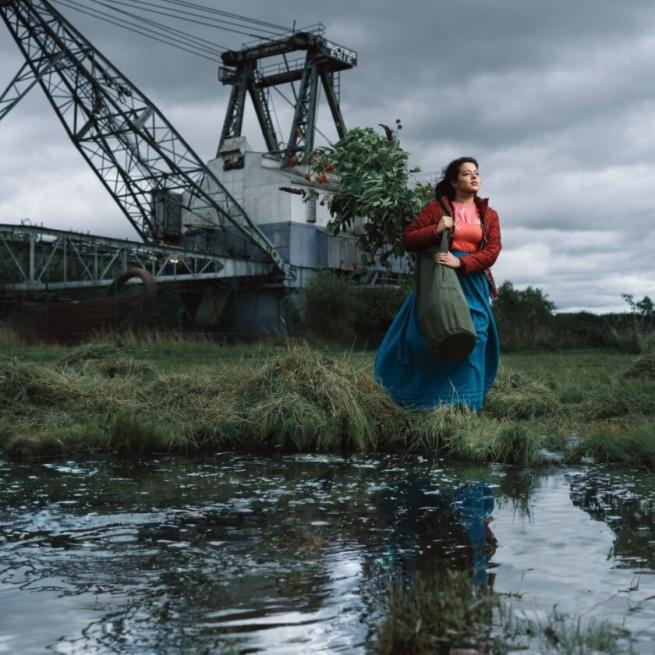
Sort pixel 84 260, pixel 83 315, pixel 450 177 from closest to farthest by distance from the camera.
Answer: pixel 450 177, pixel 83 315, pixel 84 260

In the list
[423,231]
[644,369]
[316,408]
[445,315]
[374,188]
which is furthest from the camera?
[644,369]

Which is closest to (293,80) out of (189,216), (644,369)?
(189,216)

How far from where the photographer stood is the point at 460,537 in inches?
141

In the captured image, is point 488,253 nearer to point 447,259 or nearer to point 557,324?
point 447,259

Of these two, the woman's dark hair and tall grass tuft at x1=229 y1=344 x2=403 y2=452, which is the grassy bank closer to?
tall grass tuft at x1=229 y1=344 x2=403 y2=452

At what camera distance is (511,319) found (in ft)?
88.1

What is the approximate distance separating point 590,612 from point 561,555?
697 mm

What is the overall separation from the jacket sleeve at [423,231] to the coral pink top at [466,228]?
18 cm

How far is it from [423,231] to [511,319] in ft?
67.7

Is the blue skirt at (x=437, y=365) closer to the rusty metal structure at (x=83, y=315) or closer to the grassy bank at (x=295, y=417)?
the grassy bank at (x=295, y=417)

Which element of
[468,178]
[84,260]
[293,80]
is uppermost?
[293,80]

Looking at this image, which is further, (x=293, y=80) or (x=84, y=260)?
(x=293, y=80)

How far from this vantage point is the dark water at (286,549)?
2.47 meters

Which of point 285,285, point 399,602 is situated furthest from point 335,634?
point 285,285
